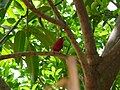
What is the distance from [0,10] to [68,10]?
920 mm

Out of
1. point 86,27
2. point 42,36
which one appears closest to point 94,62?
point 86,27

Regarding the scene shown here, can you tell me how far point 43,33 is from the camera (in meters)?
0.89

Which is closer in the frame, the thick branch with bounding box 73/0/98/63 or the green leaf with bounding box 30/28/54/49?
the thick branch with bounding box 73/0/98/63

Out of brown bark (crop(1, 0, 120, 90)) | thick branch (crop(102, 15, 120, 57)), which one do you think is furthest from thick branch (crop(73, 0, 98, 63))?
thick branch (crop(102, 15, 120, 57))

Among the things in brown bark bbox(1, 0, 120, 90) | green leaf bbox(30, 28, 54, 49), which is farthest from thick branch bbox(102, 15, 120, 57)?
green leaf bbox(30, 28, 54, 49)

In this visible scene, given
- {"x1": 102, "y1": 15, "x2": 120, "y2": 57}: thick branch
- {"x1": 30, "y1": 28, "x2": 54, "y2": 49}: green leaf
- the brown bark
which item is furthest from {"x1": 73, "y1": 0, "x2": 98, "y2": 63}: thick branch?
{"x1": 30, "y1": 28, "x2": 54, "y2": 49}: green leaf

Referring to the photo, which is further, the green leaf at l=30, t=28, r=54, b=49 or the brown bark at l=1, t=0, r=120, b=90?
the green leaf at l=30, t=28, r=54, b=49

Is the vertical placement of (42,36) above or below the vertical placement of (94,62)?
above

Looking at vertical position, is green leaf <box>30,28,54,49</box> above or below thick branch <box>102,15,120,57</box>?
above

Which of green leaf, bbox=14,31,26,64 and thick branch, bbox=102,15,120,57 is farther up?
green leaf, bbox=14,31,26,64

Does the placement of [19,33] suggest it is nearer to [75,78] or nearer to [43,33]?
[43,33]

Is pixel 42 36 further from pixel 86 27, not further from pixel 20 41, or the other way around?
pixel 86 27

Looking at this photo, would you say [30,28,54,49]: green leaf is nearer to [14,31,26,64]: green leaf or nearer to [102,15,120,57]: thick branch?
[14,31,26,64]: green leaf

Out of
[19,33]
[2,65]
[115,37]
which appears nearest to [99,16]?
[115,37]
